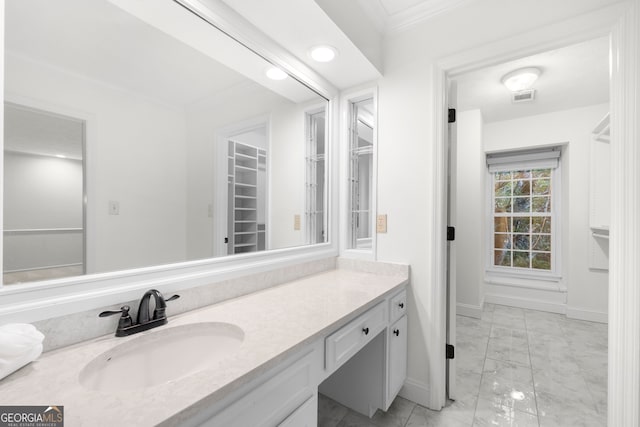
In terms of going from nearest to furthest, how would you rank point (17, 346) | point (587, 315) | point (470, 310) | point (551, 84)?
point (17, 346) < point (551, 84) < point (587, 315) < point (470, 310)

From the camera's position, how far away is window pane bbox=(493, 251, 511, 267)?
390 centimetres

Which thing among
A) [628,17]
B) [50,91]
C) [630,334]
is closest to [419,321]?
[630,334]

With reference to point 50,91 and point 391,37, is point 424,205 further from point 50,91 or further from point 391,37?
point 50,91

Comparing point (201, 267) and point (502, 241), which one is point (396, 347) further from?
point (502, 241)

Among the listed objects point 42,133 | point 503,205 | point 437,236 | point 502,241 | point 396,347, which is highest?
point 42,133

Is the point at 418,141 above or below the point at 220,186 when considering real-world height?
above

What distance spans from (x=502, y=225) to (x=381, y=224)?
10.1 feet

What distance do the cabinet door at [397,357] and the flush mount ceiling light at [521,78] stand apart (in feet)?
7.71

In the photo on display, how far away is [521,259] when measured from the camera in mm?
3818

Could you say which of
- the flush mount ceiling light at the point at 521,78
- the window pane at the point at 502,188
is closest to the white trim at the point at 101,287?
the flush mount ceiling light at the point at 521,78

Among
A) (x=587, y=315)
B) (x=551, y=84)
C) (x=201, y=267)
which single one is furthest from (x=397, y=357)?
(x=587, y=315)

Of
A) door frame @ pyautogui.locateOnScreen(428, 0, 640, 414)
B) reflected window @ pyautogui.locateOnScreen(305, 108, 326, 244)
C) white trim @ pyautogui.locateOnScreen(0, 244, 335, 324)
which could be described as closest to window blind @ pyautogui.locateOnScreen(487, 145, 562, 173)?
door frame @ pyautogui.locateOnScreen(428, 0, 640, 414)

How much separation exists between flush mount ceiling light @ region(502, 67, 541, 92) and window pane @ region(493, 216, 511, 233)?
197 centimetres

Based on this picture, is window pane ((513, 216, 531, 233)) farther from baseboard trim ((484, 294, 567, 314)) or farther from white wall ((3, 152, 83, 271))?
white wall ((3, 152, 83, 271))
